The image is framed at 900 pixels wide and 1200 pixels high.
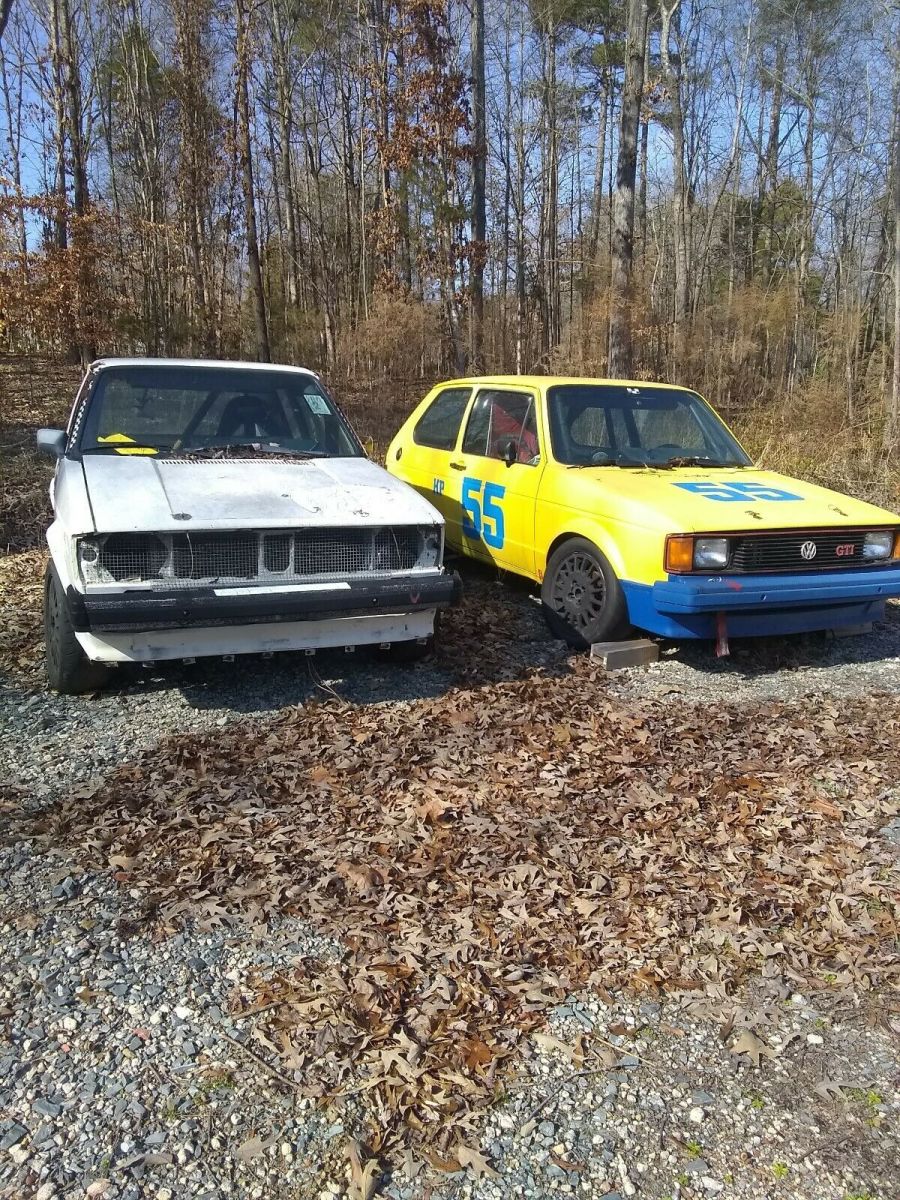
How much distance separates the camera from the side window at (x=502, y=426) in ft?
20.6

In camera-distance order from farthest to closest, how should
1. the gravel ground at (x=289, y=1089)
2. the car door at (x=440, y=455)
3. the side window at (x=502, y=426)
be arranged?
the car door at (x=440, y=455), the side window at (x=502, y=426), the gravel ground at (x=289, y=1089)

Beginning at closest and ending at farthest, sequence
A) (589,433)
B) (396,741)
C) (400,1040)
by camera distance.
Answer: (400,1040), (396,741), (589,433)

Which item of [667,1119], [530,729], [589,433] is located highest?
[589,433]

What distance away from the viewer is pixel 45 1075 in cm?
219

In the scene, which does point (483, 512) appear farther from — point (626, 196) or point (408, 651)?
point (626, 196)

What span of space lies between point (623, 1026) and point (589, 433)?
4.46 metres

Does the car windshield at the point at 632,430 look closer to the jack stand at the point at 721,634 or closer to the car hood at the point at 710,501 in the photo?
the car hood at the point at 710,501

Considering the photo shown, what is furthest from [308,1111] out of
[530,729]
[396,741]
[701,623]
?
[701,623]

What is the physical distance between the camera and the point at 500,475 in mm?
6465

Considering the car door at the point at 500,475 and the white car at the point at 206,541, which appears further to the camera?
the car door at the point at 500,475

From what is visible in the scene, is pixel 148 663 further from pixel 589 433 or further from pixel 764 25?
pixel 764 25

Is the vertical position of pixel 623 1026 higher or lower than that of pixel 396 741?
lower

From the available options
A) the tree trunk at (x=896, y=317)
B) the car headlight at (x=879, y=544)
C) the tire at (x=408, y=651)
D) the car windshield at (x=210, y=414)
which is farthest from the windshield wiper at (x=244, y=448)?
the tree trunk at (x=896, y=317)

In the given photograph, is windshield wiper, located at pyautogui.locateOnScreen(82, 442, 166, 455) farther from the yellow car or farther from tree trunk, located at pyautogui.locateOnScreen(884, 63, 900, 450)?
tree trunk, located at pyautogui.locateOnScreen(884, 63, 900, 450)
